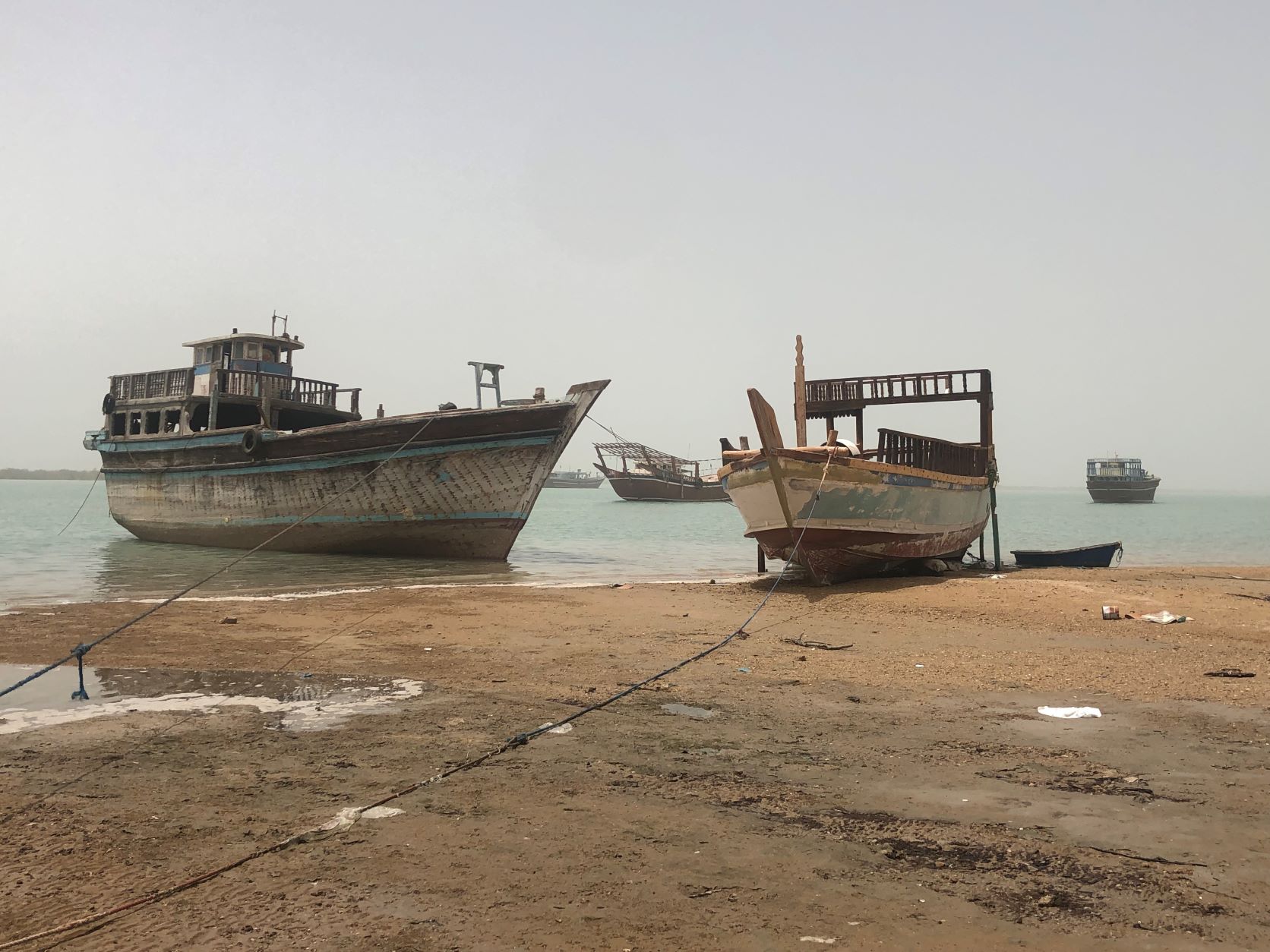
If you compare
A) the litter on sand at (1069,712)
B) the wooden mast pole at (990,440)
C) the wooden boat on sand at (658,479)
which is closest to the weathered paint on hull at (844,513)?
the wooden mast pole at (990,440)

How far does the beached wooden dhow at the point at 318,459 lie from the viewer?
19.4 m

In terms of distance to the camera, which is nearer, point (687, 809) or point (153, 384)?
point (687, 809)

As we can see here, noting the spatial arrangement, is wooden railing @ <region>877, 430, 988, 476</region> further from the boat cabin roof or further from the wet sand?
the boat cabin roof

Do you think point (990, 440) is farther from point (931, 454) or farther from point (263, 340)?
point (263, 340)

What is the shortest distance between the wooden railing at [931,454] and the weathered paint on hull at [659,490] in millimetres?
61068

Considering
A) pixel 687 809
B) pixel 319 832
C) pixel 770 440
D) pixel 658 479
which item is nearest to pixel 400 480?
pixel 770 440

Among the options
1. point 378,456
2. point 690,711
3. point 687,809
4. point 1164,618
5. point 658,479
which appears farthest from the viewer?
point 658,479

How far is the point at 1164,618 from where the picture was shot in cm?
976

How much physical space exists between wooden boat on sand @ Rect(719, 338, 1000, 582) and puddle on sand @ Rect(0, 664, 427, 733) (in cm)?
799

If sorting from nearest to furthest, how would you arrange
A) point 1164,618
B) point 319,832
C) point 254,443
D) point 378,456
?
1. point 319,832
2. point 1164,618
3. point 378,456
4. point 254,443

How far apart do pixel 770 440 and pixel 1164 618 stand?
567 cm

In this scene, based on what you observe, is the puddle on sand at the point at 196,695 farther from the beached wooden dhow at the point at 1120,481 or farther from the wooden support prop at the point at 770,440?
the beached wooden dhow at the point at 1120,481

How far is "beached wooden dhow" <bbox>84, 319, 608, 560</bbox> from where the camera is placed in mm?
19359

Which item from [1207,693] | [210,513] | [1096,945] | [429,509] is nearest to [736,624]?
[1207,693]
